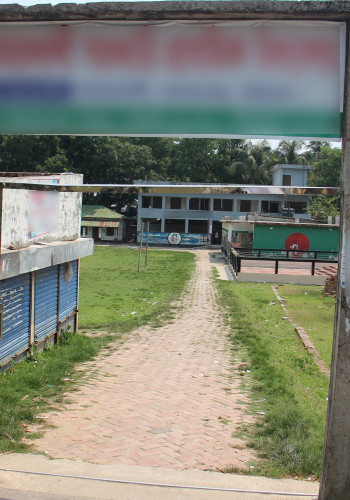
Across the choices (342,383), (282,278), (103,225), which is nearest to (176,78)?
(342,383)

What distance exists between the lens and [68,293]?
30.9 ft

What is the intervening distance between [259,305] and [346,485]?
11699 millimetres

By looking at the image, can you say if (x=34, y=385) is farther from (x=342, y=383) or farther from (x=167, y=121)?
(x=342, y=383)

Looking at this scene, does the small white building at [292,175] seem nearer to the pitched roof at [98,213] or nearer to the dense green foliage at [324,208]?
the dense green foliage at [324,208]

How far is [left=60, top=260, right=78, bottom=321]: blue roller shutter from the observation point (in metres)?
9.00

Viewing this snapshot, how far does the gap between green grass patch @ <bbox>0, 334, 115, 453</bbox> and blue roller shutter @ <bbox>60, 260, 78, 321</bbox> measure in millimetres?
546

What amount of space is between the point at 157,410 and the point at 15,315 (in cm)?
242

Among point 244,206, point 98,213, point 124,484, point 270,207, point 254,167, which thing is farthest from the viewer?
point 254,167

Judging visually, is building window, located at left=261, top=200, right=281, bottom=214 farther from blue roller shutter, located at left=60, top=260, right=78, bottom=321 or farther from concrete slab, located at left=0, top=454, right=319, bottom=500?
concrete slab, located at left=0, top=454, right=319, bottom=500

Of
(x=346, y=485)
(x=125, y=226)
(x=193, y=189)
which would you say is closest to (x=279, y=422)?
(x=346, y=485)

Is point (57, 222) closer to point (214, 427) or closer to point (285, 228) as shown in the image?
Result: point (214, 427)

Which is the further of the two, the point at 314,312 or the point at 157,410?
the point at 314,312

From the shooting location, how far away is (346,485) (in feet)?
10.9

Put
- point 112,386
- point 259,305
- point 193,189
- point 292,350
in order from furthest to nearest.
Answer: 1. point 259,305
2. point 292,350
3. point 112,386
4. point 193,189
